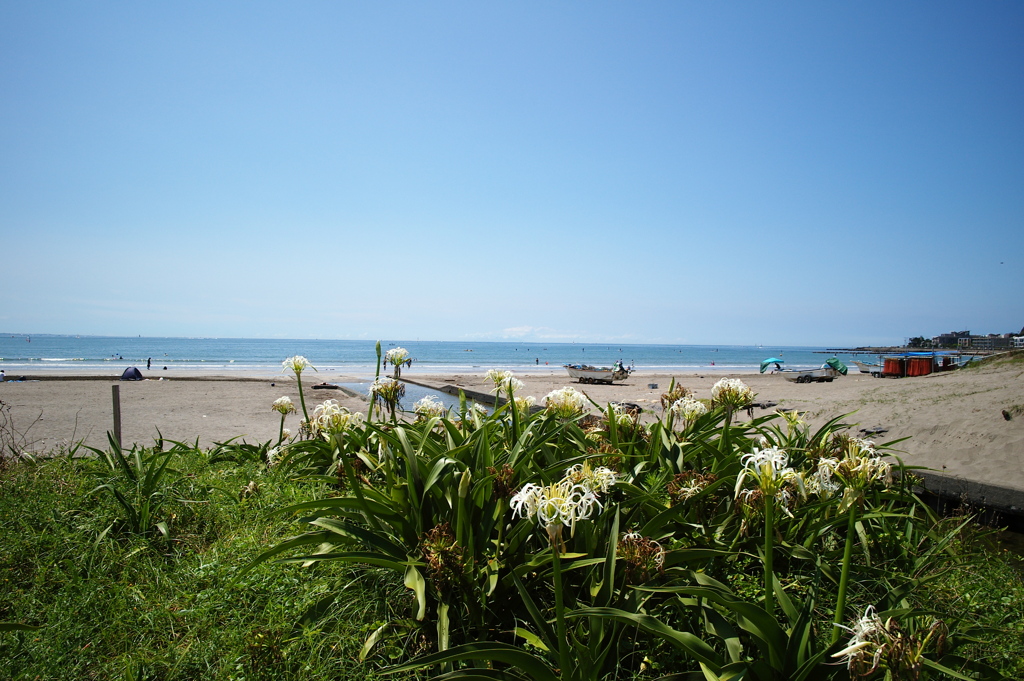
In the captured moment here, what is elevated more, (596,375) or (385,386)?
(385,386)

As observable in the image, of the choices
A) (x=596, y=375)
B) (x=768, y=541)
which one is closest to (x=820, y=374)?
(x=596, y=375)

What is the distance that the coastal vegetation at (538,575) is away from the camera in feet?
5.95

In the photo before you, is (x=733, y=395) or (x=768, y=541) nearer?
(x=768, y=541)

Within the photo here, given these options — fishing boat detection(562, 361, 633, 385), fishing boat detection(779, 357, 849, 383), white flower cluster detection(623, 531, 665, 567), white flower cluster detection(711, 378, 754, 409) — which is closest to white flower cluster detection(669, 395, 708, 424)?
white flower cluster detection(711, 378, 754, 409)

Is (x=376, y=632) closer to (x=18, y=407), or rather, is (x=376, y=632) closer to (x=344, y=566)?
(x=344, y=566)

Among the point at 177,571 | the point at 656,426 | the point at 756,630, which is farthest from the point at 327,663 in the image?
the point at 656,426

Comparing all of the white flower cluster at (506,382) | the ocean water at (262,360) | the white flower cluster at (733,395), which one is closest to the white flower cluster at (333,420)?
the white flower cluster at (506,382)

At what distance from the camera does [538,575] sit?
235 cm

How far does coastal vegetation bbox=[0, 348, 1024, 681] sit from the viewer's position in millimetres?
1813

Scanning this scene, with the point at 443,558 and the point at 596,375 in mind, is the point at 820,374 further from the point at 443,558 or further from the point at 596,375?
the point at 443,558

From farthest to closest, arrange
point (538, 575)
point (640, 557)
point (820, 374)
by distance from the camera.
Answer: point (820, 374) → point (538, 575) → point (640, 557)

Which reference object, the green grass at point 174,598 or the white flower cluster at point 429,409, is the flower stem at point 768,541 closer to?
the green grass at point 174,598

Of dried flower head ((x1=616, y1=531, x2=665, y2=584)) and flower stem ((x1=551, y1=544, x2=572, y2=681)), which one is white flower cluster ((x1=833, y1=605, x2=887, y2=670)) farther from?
flower stem ((x1=551, y1=544, x2=572, y2=681))

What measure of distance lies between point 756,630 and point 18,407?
18.3 m
